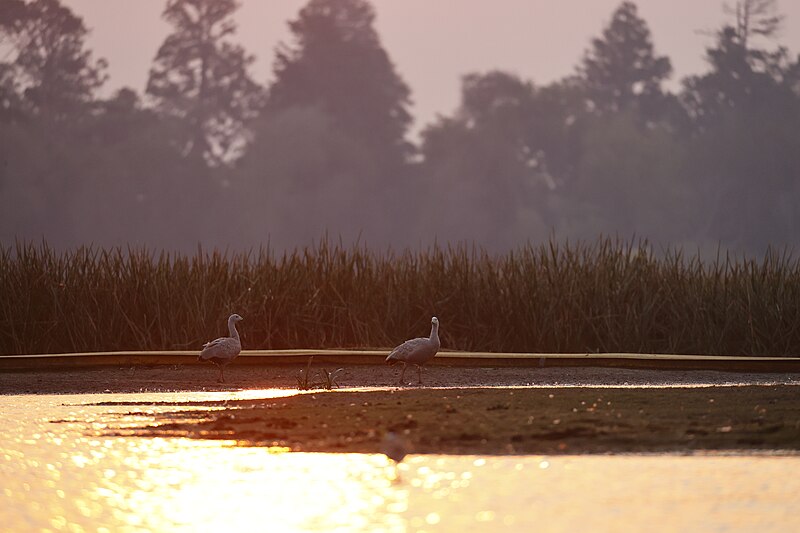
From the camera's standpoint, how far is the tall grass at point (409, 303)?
16109 mm

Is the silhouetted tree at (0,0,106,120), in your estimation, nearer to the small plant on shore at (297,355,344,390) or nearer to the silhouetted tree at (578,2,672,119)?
the silhouetted tree at (578,2,672,119)

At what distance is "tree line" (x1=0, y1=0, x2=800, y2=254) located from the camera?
1973 inches

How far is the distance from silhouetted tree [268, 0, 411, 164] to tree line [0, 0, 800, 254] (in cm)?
7

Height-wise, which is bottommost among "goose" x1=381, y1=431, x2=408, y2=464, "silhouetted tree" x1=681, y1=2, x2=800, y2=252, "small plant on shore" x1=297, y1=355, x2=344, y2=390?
"goose" x1=381, y1=431, x2=408, y2=464

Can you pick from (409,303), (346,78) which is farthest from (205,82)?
(409,303)

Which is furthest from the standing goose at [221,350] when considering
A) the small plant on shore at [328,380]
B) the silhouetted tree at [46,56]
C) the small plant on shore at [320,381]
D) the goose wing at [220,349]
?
the silhouetted tree at [46,56]

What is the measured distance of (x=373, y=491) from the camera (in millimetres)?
6320

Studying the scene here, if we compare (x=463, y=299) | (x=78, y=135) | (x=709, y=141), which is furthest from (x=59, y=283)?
(x=709, y=141)

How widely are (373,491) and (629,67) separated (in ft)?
161

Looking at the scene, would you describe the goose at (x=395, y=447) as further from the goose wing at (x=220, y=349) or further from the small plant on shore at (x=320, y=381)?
the goose wing at (x=220, y=349)

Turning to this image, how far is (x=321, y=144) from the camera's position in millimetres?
52094

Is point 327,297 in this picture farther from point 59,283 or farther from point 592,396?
point 592,396

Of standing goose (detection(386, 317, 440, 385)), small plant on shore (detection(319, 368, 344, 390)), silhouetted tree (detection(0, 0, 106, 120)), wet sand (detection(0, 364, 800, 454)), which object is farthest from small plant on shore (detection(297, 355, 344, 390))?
silhouetted tree (detection(0, 0, 106, 120))

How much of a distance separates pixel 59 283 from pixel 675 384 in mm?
7491
